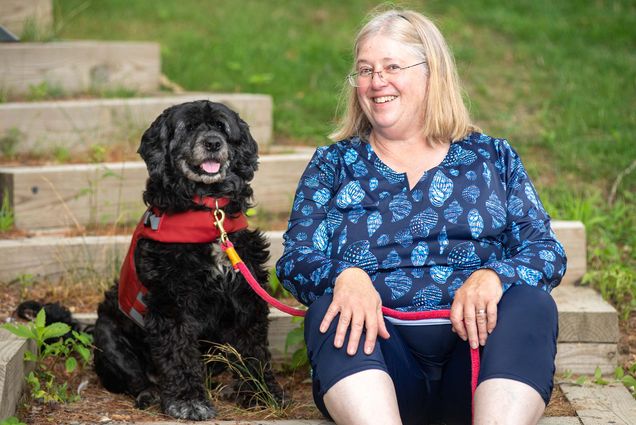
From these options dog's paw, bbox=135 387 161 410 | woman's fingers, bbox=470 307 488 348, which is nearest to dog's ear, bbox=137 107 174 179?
dog's paw, bbox=135 387 161 410

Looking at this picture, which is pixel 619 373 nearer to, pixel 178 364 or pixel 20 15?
pixel 178 364

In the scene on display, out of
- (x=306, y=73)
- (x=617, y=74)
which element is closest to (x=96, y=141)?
(x=306, y=73)

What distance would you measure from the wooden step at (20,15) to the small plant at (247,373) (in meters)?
3.72

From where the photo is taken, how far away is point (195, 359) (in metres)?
3.45

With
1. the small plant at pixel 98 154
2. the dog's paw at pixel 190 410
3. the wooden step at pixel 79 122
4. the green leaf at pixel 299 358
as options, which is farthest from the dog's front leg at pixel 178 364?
the wooden step at pixel 79 122

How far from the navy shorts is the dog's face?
2.72 ft

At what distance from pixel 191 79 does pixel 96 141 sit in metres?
1.33

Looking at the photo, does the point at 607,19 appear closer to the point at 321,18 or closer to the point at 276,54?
the point at 321,18

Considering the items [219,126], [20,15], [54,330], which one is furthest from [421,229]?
[20,15]

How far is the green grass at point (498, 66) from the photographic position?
17.7 feet

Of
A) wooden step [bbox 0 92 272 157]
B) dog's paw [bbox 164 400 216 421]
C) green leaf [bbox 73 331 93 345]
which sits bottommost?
dog's paw [bbox 164 400 216 421]

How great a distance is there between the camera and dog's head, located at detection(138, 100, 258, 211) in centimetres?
343

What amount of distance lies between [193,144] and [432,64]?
38.5 inches

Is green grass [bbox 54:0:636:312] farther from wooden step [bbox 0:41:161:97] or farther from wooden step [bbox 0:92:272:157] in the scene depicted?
wooden step [bbox 0:92:272:157]
